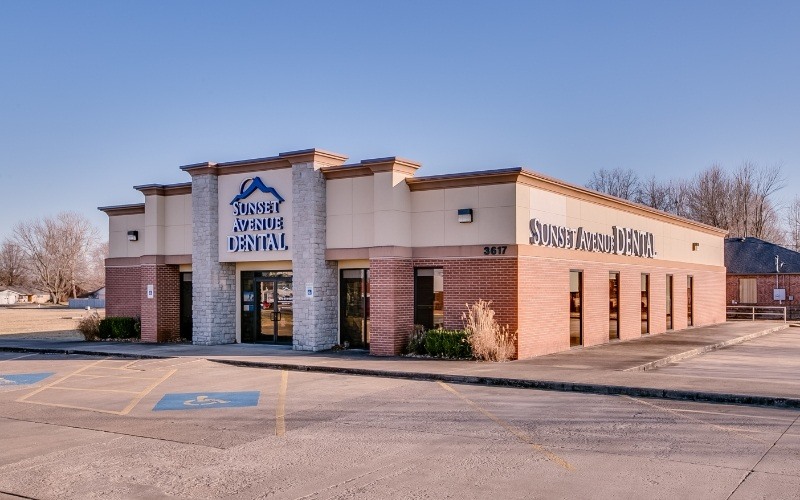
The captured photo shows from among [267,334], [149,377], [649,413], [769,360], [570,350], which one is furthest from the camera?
[267,334]

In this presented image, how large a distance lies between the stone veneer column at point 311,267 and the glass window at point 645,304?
42.0 ft

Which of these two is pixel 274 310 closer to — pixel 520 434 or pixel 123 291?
pixel 123 291

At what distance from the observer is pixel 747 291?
144ft

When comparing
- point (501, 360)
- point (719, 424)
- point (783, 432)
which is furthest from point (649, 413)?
point (501, 360)

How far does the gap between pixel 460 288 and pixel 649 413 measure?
8555mm

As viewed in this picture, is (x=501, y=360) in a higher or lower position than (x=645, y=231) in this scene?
lower

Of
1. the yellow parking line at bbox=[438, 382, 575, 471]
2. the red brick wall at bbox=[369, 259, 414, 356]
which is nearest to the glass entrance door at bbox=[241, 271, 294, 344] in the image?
the red brick wall at bbox=[369, 259, 414, 356]

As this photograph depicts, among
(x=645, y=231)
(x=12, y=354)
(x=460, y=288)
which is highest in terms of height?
(x=645, y=231)

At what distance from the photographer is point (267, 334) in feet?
77.8

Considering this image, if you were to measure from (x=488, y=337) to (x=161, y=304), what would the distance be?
41.2ft

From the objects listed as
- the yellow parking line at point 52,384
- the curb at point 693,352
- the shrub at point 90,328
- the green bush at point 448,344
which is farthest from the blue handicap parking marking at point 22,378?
the curb at point 693,352

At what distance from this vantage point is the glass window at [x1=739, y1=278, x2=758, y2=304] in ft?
143

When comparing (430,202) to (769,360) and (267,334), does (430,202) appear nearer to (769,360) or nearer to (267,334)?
(267,334)

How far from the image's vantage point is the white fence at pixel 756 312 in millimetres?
41312
